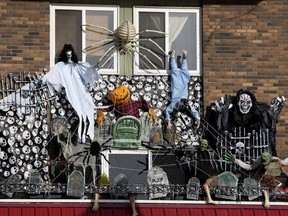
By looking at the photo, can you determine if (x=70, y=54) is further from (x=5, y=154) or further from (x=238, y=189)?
(x=238, y=189)

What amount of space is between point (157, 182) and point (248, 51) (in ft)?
10.9

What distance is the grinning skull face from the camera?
62.7ft

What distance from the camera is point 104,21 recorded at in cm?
1977

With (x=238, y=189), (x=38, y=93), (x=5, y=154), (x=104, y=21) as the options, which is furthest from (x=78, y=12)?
(x=238, y=189)

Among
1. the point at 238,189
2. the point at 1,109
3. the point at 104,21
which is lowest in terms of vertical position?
the point at 238,189

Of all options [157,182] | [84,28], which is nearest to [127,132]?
[157,182]

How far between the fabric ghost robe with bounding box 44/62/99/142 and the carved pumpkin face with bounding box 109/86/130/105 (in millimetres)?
382

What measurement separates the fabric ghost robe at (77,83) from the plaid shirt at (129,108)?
425 mm

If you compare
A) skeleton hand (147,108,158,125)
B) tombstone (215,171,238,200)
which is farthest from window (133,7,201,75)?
tombstone (215,171,238,200)

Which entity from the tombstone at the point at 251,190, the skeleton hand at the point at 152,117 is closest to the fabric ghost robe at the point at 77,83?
the skeleton hand at the point at 152,117

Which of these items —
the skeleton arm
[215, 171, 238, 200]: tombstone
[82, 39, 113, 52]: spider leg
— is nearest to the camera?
[215, 171, 238, 200]: tombstone

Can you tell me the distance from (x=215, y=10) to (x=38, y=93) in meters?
3.55

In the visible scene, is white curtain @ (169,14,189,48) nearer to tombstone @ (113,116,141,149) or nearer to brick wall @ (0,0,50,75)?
tombstone @ (113,116,141,149)

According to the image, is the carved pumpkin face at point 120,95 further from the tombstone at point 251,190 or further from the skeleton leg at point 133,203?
the tombstone at point 251,190
